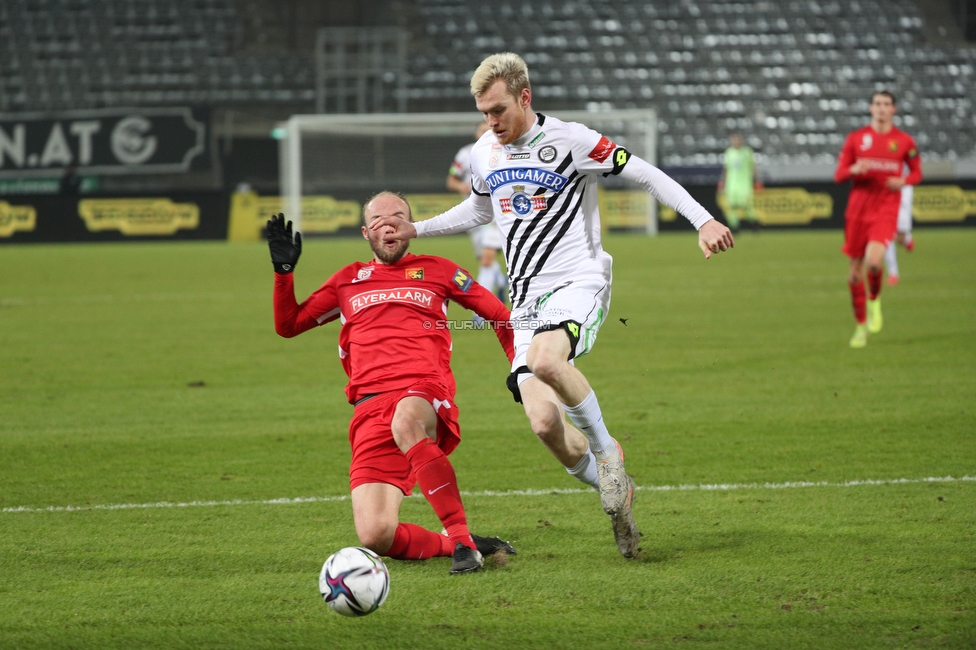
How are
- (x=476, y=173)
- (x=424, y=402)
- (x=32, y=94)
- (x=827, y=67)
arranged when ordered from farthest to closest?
(x=827, y=67) < (x=32, y=94) < (x=476, y=173) < (x=424, y=402)

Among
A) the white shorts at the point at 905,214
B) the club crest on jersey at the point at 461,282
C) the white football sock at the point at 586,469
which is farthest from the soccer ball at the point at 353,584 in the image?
the white shorts at the point at 905,214

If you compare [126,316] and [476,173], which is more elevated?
[476,173]

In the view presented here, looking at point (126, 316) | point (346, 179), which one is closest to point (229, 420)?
point (126, 316)

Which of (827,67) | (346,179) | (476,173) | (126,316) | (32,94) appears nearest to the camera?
(476,173)

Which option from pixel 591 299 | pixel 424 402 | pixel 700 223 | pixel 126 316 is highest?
pixel 700 223

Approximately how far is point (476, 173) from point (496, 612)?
188 cm

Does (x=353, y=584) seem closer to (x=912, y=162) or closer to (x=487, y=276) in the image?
(x=912, y=162)

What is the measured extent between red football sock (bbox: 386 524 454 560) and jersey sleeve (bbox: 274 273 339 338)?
850 mm

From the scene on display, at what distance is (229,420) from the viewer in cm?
696

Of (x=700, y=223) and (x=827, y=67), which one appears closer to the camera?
(x=700, y=223)

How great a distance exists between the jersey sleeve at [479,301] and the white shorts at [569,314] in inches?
1.6

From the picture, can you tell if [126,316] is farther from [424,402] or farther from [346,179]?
[346,179]

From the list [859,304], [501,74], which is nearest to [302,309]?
[501,74]

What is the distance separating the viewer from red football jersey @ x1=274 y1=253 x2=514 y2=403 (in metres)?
4.27
